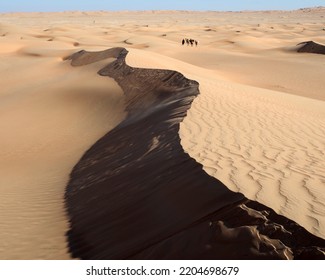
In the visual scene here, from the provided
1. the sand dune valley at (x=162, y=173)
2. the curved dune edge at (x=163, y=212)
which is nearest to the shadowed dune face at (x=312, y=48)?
the sand dune valley at (x=162, y=173)

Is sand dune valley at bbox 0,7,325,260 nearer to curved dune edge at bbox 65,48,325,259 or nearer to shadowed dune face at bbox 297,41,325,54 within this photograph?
curved dune edge at bbox 65,48,325,259

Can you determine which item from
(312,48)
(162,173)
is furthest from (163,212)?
(312,48)

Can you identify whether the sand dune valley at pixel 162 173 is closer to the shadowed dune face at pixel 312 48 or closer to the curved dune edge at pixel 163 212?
the curved dune edge at pixel 163 212

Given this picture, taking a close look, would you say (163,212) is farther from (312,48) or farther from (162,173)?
(312,48)

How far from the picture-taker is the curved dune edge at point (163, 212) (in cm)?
368

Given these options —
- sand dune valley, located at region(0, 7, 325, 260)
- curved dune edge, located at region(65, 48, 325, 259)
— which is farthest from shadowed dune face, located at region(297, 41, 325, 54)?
curved dune edge, located at region(65, 48, 325, 259)

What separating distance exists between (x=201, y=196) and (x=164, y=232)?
1.83 feet

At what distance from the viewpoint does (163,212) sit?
4742 millimetres

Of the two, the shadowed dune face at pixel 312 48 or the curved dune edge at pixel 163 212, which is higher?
the curved dune edge at pixel 163 212

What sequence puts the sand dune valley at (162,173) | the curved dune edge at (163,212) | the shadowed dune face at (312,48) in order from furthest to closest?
the shadowed dune face at (312,48), the sand dune valley at (162,173), the curved dune edge at (163,212)

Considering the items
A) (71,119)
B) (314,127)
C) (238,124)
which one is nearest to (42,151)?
(71,119)

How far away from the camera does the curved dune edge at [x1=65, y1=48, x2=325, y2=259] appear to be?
3.68m

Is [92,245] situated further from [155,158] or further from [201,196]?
[155,158]

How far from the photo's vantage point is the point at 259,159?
573cm
